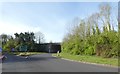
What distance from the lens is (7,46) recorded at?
114 metres

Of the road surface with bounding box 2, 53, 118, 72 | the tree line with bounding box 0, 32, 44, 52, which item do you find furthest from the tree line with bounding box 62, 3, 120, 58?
the tree line with bounding box 0, 32, 44, 52

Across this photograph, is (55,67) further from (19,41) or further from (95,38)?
(19,41)

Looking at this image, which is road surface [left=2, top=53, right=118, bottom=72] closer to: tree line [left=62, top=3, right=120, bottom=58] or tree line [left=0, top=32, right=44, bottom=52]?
tree line [left=62, top=3, right=120, bottom=58]

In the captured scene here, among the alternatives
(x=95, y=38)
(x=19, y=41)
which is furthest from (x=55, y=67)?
(x=19, y=41)

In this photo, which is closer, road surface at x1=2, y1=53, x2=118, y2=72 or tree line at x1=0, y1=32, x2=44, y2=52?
road surface at x1=2, y1=53, x2=118, y2=72

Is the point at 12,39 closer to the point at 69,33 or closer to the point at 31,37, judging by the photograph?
the point at 31,37

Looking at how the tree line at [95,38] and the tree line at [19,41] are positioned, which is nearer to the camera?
the tree line at [95,38]

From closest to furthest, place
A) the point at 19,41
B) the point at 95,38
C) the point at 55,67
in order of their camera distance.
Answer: the point at 55,67 → the point at 95,38 → the point at 19,41

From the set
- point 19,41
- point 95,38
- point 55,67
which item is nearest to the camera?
point 55,67

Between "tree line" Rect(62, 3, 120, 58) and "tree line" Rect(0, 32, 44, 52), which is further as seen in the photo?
"tree line" Rect(0, 32, 44, 52)

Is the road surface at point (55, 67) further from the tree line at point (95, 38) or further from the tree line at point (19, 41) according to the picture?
the tree line at point (19, 41)

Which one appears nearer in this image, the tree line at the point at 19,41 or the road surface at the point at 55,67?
the road surface at the point at 55,67

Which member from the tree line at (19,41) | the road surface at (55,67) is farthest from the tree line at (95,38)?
the tree line at (19,41)

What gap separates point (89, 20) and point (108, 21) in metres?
6.19
